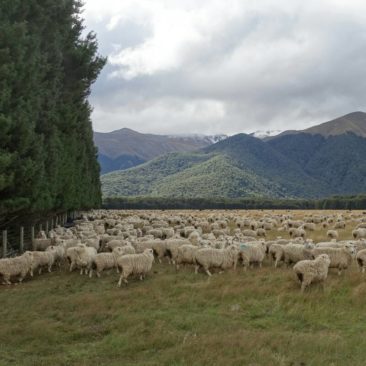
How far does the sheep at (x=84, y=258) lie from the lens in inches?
739

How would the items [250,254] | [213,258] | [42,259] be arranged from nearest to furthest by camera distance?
[213,258]
[250,254]
[42,259]

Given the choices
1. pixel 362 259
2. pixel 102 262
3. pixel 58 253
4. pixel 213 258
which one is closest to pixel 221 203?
pixel 58 253

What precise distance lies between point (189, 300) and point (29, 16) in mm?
16366

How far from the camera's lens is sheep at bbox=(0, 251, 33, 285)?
698 inches

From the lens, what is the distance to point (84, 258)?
1880 centimetres

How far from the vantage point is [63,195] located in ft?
112

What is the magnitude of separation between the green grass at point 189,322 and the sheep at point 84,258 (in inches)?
78.8

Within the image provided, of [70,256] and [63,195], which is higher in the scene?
[63,195]

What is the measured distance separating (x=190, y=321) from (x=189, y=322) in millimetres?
68

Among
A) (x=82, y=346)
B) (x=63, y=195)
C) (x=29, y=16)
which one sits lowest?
(x=82, y=346)

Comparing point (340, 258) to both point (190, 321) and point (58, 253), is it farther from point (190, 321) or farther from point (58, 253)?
point (58, 253)

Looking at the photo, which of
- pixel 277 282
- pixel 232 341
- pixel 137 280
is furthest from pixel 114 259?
pixel 232 341

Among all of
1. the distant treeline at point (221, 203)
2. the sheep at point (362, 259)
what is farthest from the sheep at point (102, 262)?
the distant treeline at point (221, 203)

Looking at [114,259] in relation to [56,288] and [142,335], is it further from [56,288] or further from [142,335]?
[142,335]
